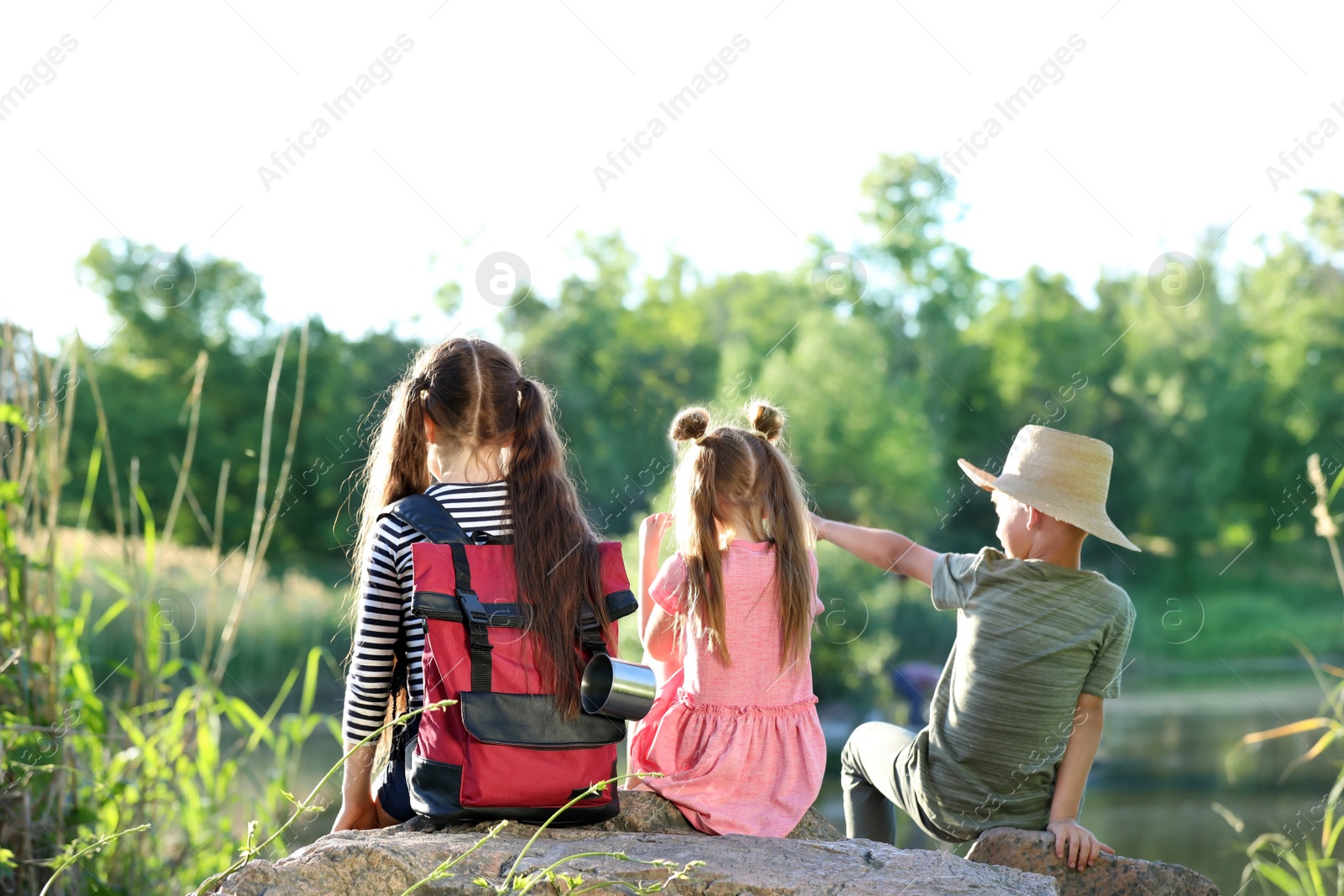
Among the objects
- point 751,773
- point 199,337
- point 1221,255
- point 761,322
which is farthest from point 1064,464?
point 1221,255

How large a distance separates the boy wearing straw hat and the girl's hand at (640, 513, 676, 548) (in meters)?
0.29

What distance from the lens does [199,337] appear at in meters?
16.4

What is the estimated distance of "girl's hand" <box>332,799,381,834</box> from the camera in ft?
6.21

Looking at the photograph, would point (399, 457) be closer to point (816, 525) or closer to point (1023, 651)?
point (816, 525)

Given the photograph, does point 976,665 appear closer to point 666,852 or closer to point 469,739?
point 666,852

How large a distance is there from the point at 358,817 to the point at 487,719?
1.18ft

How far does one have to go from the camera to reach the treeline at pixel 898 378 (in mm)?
15578

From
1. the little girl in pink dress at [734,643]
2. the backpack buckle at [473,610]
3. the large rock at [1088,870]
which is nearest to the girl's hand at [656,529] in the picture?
the little girl in pink dress at [734,643]

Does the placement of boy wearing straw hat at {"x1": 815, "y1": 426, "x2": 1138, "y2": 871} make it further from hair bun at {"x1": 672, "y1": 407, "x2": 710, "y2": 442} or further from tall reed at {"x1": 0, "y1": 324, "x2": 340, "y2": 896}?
tall reed at {"x1": 0, "y1": 324, "x2": 340, "y2": 896}

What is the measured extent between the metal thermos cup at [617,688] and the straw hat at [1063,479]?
2.59ft

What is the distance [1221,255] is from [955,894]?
2297 cm

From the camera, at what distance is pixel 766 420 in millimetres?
2311

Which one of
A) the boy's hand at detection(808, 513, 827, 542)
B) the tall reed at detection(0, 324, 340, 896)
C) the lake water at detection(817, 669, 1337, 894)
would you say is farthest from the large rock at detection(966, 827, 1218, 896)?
the lake water at detection(817, 669, 1337, 894)

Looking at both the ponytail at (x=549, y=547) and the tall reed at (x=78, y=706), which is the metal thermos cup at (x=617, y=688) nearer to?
the ponytail at (x=549, y=547)
